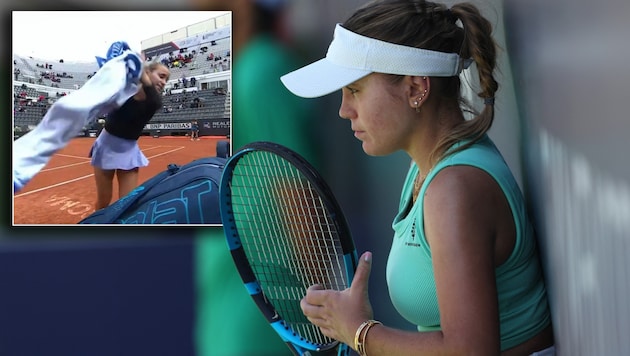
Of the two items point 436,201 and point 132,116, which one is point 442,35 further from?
point 132,116

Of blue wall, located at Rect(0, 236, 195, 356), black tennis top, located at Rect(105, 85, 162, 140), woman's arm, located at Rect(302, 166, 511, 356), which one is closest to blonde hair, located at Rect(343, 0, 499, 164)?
woman's arm, located at Rect(302, 166, 511, 356)

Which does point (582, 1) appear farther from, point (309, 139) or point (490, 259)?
point (309, 139)

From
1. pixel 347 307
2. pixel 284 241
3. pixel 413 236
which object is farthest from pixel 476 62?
pixel 284 241

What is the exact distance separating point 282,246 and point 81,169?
1014 mm

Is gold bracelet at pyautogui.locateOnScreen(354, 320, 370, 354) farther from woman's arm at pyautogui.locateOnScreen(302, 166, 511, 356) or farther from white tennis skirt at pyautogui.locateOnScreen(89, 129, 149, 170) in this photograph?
white tennis skirt at pyautogui.locateOnScreen(89, 129, 149, 170)

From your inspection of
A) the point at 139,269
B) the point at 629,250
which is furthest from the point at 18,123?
the point at 629,250

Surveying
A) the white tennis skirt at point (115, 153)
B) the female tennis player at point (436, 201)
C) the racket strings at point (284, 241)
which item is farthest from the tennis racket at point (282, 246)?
the white tennis skirt at point (115, 153)

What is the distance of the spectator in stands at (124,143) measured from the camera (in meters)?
2.72

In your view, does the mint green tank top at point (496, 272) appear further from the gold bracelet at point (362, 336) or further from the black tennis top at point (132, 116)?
the black tennis top at point (132, 116)

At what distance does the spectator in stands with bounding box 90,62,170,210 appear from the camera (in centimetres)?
272

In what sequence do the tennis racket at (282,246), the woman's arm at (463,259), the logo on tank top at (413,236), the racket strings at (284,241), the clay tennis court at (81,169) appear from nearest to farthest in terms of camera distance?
the woman's arm at (463,259) < the logo on tank top at (413,236) < the tennis racket at (282,246) < the racket strings at (284,241) < the clay tennis court at (81,169)

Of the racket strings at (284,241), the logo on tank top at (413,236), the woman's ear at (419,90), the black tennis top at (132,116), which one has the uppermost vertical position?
the woman's ear at (419,90)

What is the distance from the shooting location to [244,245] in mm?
1752

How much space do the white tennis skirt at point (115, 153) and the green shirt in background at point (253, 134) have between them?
1.09 ft
